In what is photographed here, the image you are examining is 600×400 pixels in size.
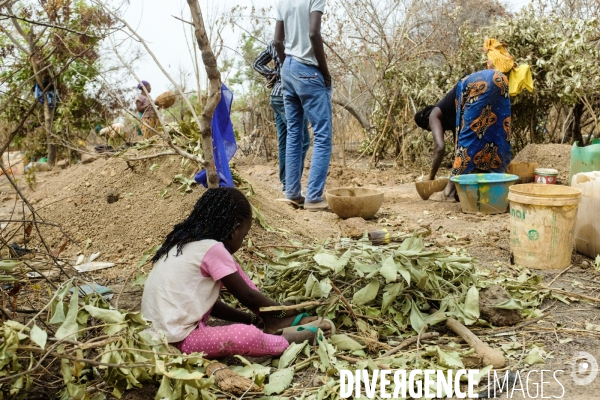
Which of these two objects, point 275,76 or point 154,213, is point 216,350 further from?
point 275,76

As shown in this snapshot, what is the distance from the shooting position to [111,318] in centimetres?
171

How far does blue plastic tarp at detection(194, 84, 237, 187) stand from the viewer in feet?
10.1

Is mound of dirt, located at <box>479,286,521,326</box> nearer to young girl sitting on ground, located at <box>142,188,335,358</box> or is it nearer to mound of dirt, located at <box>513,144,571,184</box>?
young girl sitting on ground, located at <box>142,188,335,358</box>

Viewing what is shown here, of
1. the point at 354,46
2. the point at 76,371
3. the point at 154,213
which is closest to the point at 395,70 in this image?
the point at 354,46

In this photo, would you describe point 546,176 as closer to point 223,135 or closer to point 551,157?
point 551,157

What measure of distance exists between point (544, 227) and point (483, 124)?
6.42ft

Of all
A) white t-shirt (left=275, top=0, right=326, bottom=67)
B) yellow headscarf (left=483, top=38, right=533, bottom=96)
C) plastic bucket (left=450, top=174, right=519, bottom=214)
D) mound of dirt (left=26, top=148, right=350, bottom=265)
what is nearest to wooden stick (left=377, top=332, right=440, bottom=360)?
mound of dirt (left=26, top=148, right=350, bottom=265)

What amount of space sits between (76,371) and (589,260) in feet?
9.30

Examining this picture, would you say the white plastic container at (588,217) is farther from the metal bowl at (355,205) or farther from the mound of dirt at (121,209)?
the mound of dirt at (121,209)

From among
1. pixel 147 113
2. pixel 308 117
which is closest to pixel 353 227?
pixel 308 117

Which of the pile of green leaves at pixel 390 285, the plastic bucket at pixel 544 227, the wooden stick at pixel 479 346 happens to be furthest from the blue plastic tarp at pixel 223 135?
the plastic bucket at pixel 544 227

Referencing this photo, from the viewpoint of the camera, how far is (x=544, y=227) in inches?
117

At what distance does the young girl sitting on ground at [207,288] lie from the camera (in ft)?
6.61

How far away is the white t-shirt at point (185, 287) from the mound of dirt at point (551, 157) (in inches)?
198
